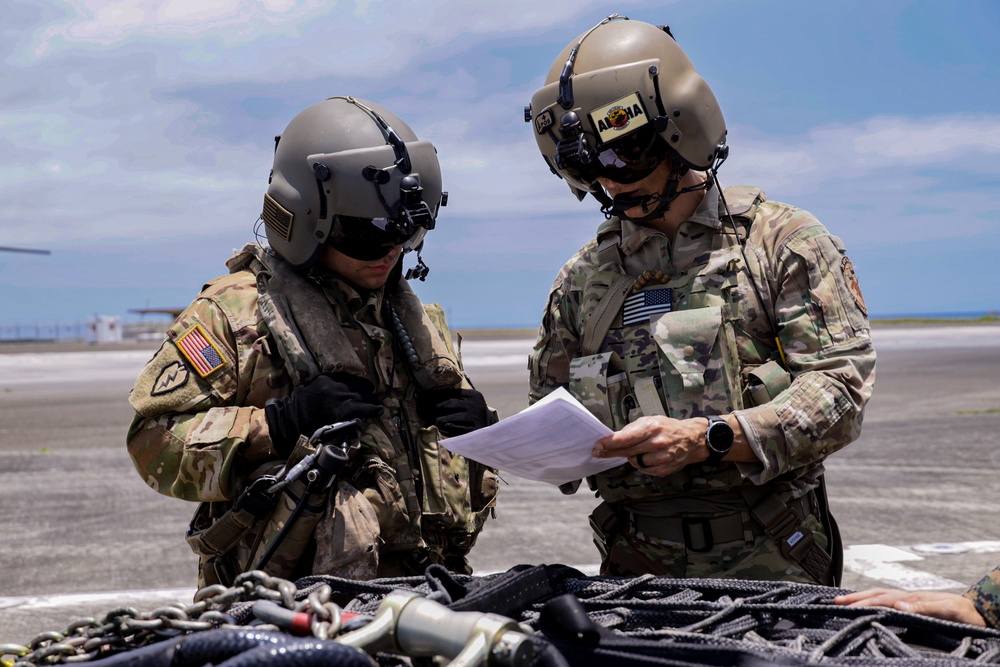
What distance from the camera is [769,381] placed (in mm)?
2951

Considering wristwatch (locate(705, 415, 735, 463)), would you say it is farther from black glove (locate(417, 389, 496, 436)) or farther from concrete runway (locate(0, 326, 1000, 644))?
concrete runway (locate(0, 326, 1000, 644))

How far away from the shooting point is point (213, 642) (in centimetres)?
161

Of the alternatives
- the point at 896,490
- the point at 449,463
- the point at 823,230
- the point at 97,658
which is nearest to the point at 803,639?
the point at 97,658

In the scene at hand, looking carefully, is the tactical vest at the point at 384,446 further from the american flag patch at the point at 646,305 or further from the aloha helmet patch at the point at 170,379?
the american flag patch at the point at 646,305

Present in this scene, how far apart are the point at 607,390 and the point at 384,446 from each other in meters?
0.79

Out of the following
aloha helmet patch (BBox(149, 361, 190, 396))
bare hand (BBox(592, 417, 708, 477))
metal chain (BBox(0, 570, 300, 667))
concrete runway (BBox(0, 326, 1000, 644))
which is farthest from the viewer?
concrete runway (BBox(0, 326, 1000, 644))

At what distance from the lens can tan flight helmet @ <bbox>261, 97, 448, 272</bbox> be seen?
334 cm

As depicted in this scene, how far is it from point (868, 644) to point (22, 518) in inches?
342

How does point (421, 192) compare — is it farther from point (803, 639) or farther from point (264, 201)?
point (803, 639)

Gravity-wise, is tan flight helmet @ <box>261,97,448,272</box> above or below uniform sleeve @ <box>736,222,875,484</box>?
above

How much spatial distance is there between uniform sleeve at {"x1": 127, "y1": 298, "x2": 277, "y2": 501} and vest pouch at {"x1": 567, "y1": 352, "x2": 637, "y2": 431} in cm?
106

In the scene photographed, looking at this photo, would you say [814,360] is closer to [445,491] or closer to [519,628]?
[445,491]

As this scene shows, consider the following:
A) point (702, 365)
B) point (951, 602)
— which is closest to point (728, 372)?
point (702, 365)

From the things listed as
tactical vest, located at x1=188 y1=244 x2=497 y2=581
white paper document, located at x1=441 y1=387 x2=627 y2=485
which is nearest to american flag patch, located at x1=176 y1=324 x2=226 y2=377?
tactical vest, located at x1=188 y1=244 x2=497 y2=581
